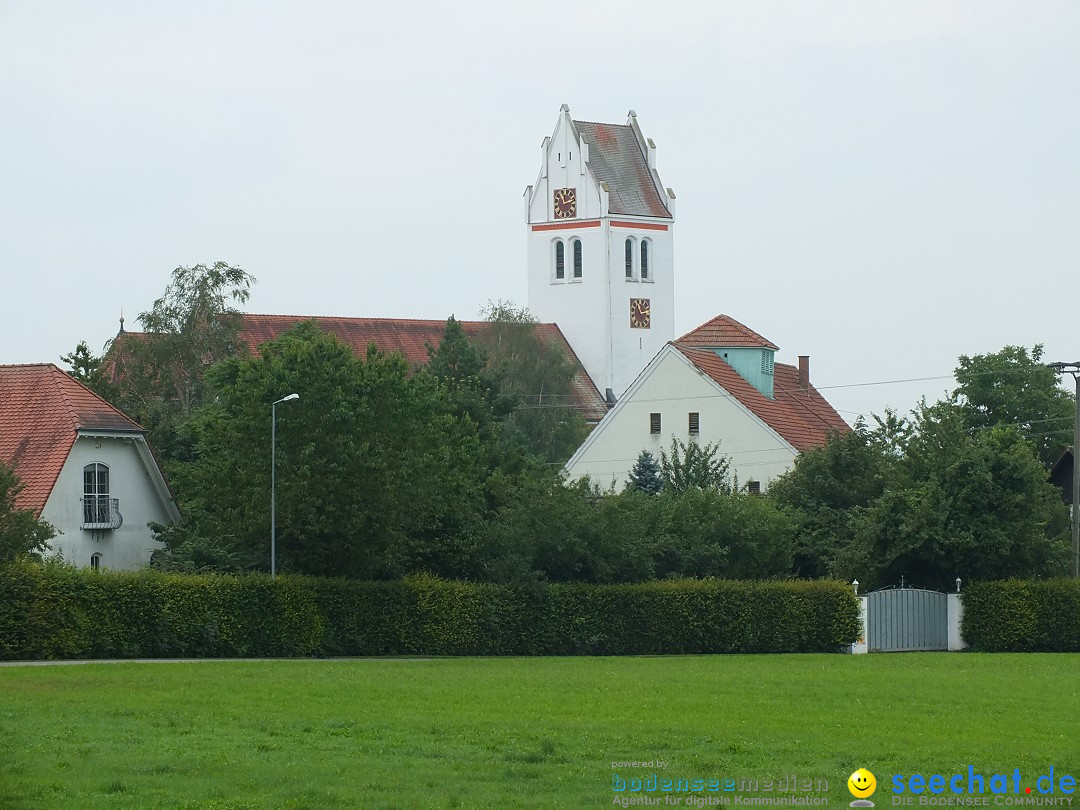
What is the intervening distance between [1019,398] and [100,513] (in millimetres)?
44557

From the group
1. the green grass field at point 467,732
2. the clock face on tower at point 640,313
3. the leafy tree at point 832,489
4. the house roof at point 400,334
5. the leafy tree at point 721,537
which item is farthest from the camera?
the clock face on tower at point 640,313

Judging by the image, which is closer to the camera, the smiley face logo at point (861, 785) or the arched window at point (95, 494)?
the smiley face logo at point (861, 785)

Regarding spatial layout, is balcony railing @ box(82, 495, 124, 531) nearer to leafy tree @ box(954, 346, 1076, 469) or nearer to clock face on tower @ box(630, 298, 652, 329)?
leafy tree @ box(954, 346, 1076, 469)

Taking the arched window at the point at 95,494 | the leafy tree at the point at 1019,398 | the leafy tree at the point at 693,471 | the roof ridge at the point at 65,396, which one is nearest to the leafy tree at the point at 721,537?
the leafy tree at the point at 693,471

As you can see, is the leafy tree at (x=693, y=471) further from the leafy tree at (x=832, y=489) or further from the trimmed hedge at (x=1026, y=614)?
the trimmed hedge at (x=1026, y=614)

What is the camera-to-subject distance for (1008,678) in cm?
3353

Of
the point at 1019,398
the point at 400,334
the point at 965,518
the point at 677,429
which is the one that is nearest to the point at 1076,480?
the point at 965,518

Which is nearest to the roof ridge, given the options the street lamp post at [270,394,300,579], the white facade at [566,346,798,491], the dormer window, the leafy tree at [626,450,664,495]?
the dormer window

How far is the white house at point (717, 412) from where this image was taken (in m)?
66.9

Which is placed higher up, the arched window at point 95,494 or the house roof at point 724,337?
the house roof at point 724,337

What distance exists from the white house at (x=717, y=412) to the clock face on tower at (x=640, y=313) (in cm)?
3889

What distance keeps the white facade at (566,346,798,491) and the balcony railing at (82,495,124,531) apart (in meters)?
22.8

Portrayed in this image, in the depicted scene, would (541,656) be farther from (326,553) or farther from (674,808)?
(674,808)

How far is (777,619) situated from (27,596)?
19864 millimetres
